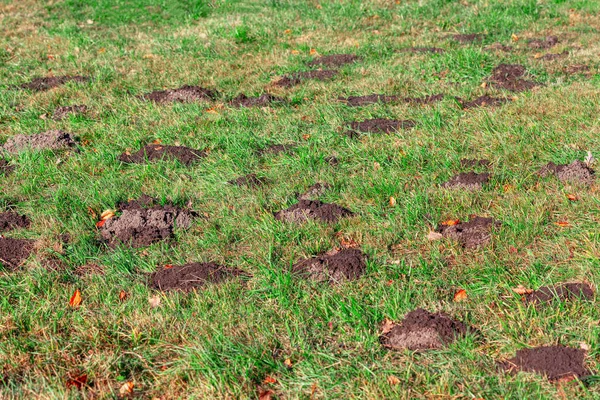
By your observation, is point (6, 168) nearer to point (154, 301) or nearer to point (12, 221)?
point (12, 221)

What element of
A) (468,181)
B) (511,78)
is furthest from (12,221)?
(511,78)

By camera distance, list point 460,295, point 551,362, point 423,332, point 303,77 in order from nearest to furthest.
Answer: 1. point 551,362
2. point 423,332
3. point 460,295
4. point 303,77

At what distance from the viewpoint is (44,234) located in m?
4.44

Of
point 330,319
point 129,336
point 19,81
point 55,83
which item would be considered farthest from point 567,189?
point 19,81

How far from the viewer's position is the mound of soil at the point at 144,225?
14.4ft

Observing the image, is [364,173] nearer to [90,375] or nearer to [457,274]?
[457,274]

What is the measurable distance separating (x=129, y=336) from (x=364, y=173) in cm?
224

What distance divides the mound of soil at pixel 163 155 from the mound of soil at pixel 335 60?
104 inches

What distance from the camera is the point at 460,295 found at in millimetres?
3639

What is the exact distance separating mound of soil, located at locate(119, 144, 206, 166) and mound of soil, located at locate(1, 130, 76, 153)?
58 cm

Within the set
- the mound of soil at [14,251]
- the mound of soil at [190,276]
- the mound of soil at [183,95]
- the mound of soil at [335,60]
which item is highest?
the mound of soil at [14,251]

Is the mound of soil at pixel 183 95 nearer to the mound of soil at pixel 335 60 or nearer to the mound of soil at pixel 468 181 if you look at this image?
the mound of soil at pixel 335 60

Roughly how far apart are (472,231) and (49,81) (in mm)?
5177

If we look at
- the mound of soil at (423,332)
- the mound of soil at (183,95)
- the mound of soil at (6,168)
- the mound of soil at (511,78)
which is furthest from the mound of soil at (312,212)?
the mound of soil at (511,78)
